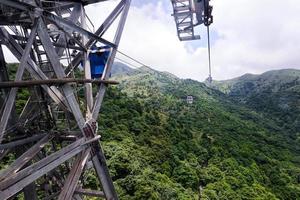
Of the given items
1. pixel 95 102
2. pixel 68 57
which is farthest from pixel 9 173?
pixel 68 57

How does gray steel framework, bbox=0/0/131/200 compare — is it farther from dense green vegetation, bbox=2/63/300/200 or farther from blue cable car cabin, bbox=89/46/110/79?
dense green vegetation, bbox=2/63/300/200

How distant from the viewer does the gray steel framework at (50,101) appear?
5.29 meters

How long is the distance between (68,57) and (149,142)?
53.9 metres

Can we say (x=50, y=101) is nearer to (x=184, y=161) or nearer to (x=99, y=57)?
(x=99, y=57)

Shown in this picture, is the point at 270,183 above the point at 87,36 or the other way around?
the other way around

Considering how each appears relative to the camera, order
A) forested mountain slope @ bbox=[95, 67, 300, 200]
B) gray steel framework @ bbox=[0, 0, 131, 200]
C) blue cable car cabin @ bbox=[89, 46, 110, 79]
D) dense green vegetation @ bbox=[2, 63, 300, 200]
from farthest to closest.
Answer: forested mountain slope @ bbox=[95, 67, 300, 200] → dense green vegetation @ bbox=[2, 63, 300, 200] → blue cable car cabin @ bbox=[89, 46, 110, 79] → gray steel framework @ bbox=[0, 0, 131, 200]

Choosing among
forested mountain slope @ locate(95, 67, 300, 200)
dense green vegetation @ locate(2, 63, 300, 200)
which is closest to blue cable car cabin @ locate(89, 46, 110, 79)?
dense green vegetation @ locate(2, 63, 300, 200)

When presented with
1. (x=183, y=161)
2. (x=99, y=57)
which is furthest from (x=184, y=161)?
(x=99, y=57)

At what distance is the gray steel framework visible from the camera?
529cm

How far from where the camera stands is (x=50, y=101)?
7055 mm

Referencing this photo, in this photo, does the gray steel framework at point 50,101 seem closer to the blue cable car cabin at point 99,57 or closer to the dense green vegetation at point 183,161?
the blue cable car cabin at point 99,57

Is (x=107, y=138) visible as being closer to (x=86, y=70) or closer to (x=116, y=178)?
(x=116, y=178)

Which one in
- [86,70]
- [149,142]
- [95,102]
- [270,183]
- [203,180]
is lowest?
[270,183]

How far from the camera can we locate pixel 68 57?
697 cm
